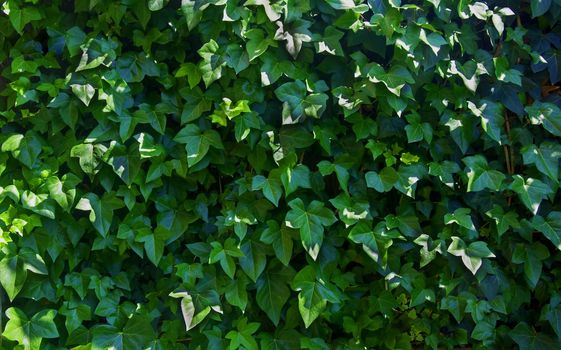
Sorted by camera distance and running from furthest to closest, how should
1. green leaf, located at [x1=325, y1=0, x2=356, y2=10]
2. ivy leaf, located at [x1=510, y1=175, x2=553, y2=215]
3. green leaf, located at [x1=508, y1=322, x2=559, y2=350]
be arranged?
green leaf, located at [x1=508, y1=322, x2=559, y2=350] → ivy leaf, located at [x1=510, y1=175, x2=553, y2=215] → green leaf, located at [x1=325, y1=0, x2=356, y2=10]

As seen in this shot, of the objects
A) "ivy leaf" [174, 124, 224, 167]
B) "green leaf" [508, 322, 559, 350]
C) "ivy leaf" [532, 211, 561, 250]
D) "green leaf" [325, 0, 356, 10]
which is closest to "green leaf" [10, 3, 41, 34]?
"ivy leaf" [174, 124, 224, 167]

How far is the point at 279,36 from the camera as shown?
2.08 meters

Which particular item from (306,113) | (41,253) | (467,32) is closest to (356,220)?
(306,113)

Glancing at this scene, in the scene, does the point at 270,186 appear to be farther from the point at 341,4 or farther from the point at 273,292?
the point at 341,4

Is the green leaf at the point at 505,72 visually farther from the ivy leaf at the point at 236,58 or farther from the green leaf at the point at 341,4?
the ivy leaf at the point at 236,58

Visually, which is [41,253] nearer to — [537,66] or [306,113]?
[306,113]

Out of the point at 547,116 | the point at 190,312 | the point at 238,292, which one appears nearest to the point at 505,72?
the point at 547,116

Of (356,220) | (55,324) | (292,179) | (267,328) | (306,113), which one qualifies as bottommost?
(267,328)

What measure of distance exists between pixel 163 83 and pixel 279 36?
459 millimetres

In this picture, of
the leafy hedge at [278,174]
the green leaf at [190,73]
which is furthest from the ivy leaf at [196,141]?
the green leaf at [190,73]

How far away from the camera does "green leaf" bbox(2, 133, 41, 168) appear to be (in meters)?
2.20

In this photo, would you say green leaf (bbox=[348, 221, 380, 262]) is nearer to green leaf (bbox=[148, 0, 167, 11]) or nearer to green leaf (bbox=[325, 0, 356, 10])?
green leaf (bbox=[325, 0, 356, 10])

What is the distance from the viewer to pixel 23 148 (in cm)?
221

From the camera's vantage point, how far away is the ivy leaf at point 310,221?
6.84 ft
